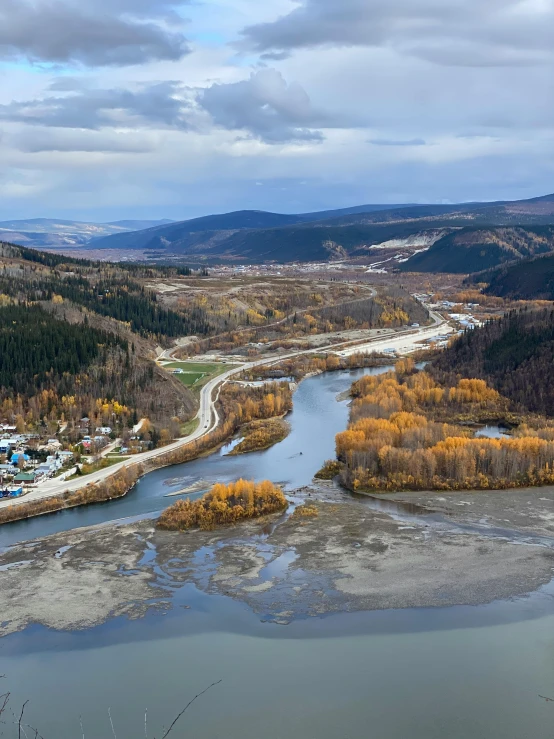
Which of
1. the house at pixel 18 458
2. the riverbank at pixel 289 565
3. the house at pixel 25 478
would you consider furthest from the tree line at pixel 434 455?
the house at pixel 18 458

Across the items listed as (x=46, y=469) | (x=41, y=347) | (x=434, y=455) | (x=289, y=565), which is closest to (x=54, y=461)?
(x=46, y=469)

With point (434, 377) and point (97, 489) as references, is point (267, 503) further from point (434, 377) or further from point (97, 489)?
point (434, 377)

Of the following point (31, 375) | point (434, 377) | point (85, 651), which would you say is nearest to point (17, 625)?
point (85, 651)

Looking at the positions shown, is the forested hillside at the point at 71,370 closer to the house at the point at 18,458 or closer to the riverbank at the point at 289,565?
the house at the point at 18,458

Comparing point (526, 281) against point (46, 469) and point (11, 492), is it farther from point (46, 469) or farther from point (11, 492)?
point (11, 492)

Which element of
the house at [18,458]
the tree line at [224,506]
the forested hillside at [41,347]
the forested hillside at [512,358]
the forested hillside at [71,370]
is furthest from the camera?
the forested hillside at [512,358]

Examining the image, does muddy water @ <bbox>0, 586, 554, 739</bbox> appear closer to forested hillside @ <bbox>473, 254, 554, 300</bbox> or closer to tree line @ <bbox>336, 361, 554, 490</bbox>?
tree line @ <bbox>336, 361, 554, 490</bbox>
